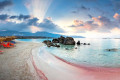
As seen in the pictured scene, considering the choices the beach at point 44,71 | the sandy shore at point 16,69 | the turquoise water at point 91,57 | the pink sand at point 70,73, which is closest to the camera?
the sandy shore at point 16,69

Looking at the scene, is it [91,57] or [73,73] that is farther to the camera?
[91,57]

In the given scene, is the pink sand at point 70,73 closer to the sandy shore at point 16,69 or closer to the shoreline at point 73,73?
the shoreline at point 73,73

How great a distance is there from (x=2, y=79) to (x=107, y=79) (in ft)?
18.8

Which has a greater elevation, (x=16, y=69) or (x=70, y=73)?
(x=16, y=69)

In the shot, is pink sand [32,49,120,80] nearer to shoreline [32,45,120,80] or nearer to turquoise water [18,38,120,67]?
shoreline [32,45,120,80]

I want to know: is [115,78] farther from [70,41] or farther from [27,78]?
[70,41]

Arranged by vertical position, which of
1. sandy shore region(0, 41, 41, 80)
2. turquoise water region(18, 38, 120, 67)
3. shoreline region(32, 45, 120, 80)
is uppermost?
sandy shore region(0, 41, 41, 80)

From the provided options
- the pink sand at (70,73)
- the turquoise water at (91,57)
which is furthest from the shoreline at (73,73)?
the turquoise water at (91,57)

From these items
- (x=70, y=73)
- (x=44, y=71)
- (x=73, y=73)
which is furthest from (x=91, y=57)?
(x=44, y=71)

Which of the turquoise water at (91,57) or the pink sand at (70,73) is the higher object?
the pink sand at (70,73)

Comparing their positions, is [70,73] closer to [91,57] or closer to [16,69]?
[16,69]

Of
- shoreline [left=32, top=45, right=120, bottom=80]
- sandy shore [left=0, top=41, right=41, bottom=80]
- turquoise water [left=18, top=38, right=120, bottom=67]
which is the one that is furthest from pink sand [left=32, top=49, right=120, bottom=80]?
turquoise water [left=18, top=38, right=120, bottom=67]

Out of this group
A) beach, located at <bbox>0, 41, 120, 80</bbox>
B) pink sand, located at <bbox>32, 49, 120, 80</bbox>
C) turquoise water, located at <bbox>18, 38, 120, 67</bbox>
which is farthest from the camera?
turquoise water, located at <bbox>18, 38, 120, 67</bbox>

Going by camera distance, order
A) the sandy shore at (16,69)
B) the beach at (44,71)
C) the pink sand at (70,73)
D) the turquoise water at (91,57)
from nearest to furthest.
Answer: the sandy shore at (16,69) < the beach at (44,71) < the pink sand at (70,73) < the turquoise water at (91,57)
